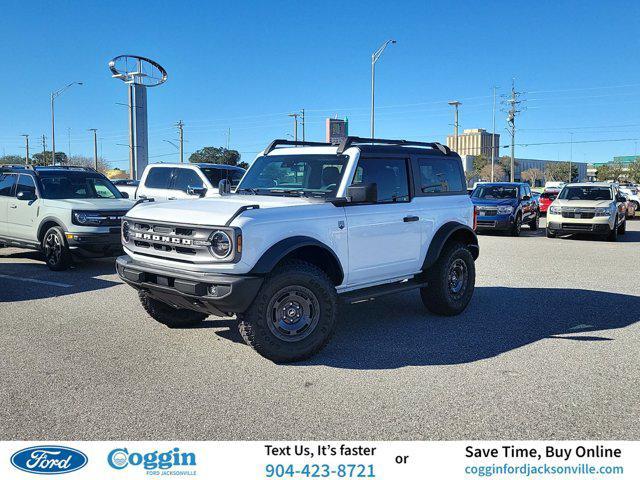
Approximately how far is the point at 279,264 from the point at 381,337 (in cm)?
164

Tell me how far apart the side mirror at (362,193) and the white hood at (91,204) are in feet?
20.8

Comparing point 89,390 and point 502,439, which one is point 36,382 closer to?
point 89,390

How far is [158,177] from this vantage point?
14.2m

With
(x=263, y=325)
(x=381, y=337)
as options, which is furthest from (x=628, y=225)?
(x=263, y=325)

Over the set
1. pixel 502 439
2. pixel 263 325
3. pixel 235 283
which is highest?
pixel 235 283

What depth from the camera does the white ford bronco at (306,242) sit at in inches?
205

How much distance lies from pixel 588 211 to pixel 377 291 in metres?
13.4

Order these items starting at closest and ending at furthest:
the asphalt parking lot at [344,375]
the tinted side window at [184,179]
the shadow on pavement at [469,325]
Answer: the asphalt parking lot at [344,375] < the shadow on pavement at [469,325] < the tinted side window at [184,179]

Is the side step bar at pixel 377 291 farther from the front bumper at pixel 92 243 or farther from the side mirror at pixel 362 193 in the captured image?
the front bumper at pixel 92 243

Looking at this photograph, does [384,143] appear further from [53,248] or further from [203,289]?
[53,248]

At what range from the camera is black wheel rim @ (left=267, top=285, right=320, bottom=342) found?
5383 mm

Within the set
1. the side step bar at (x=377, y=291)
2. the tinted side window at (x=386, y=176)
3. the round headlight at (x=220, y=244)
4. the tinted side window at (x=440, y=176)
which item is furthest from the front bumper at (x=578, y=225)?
the round headlight at (x=220, y=244)

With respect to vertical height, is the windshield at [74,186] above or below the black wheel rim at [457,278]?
above

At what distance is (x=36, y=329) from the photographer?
6.66 m
